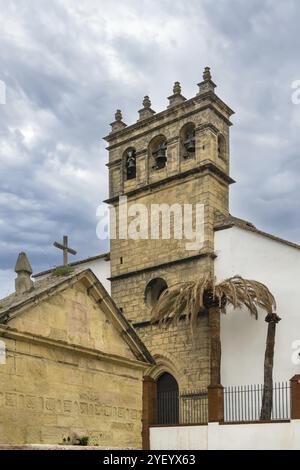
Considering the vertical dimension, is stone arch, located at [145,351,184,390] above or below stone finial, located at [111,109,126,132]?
below

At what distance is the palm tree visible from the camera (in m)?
20.0

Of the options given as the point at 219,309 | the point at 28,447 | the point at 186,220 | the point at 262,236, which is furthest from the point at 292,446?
the point at 28,447

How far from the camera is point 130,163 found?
25812mm

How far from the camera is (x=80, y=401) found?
37.5ft

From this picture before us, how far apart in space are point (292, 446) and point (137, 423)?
571 centimetres

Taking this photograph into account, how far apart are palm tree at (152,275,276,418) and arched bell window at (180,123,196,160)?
5139mm

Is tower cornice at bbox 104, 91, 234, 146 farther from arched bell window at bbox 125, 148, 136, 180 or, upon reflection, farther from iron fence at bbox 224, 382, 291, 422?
iron fence at bbox 224, 382, 291, 422

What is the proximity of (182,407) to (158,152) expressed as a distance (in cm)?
914

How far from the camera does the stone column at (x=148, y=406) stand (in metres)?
19.2

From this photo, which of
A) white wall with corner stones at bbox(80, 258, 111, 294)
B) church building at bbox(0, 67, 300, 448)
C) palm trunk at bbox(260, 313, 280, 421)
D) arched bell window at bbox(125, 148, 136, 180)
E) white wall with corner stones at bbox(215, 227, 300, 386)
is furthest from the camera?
A: arched bell window at bbox(125, 148, 136, 180)

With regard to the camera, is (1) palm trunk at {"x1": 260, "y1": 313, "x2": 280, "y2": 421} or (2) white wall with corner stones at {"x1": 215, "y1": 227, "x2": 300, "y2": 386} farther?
(2) white wall with corner stones at {"x1": 215, "y1": 227, "x2": 300, "y2": 386}

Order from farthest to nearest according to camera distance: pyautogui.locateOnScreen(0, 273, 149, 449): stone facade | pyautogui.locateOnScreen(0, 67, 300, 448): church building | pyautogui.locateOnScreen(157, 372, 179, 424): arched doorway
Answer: pyautogui.locateOnScreen(157, 372, 179, 424): arched doorway, pyautogui.locateOnScreen(0, 67, 300, 448): church building, pyautogui.locateOnScreen(0, 273, 149, 449): stone facade

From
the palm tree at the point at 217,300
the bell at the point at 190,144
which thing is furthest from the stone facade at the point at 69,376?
the bell at the point at 190,144

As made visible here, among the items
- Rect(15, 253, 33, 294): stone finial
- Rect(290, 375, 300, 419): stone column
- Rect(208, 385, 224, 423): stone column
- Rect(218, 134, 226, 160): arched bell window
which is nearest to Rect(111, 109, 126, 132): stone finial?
Rect(218, 134, 226, 160): arched bell window
